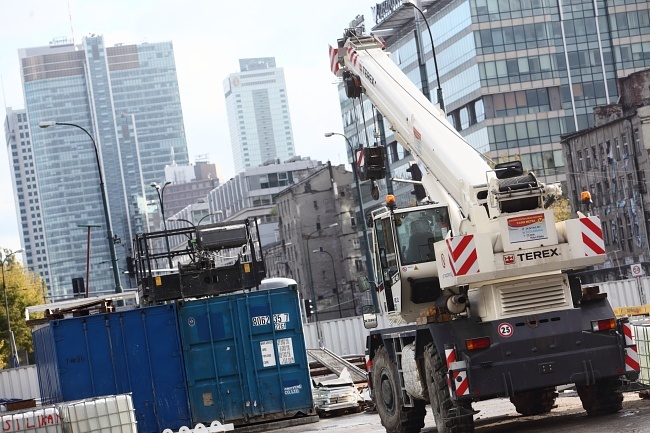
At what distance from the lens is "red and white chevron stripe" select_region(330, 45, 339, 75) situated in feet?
75.9

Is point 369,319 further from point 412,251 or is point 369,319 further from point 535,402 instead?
point 535,402

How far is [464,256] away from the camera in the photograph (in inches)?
655

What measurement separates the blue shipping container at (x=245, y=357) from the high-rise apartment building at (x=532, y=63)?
66.2 m

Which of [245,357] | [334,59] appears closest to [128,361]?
[245,357]

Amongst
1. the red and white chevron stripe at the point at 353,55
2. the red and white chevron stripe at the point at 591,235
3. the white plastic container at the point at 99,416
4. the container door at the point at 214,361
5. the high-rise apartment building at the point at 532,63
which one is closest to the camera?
the red and white chevron stripe at the point at 591,235

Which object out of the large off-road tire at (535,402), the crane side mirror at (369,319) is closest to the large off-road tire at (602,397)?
the large off-road tire at (535,402)

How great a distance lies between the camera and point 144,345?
Answer: 2584cm

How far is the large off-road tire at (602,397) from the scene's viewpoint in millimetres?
18031

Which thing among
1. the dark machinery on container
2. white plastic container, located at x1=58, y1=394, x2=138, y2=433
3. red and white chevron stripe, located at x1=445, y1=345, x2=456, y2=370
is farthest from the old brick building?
red and white chevron stripe, located at x1=445, y1=345, x2=456, y2=370

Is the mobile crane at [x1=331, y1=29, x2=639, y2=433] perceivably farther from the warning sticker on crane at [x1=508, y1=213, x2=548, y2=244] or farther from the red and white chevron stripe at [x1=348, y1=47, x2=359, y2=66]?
the red and white chevron stripe at [x1=348, y1=47, x2=359, y2=66]

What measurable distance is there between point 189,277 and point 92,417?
7697mm

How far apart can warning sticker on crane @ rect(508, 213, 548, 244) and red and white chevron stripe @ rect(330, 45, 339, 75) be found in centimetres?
759

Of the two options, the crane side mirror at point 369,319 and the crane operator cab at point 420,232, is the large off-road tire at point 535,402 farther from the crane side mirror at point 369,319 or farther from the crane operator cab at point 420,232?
the crane operator cab at point 420,232

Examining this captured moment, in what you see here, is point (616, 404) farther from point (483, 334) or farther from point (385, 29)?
point (385, 29)
